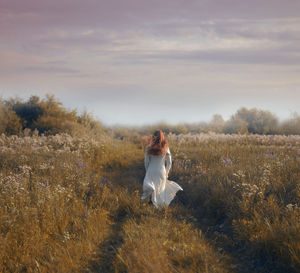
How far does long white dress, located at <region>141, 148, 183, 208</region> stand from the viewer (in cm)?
665

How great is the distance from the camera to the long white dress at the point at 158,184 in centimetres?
665

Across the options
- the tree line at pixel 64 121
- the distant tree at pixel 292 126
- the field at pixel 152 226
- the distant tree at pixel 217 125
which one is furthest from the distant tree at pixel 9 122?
the distant tree at pixel 292 126

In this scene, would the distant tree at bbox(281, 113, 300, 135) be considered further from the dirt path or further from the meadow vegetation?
the dirt path

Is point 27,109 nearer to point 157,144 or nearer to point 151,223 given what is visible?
point 157,144

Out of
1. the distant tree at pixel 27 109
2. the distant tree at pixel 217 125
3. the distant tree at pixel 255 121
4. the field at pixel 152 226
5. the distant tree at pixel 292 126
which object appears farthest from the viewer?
the distant tree at pixel 217 125

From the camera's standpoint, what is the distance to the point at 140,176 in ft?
30.1

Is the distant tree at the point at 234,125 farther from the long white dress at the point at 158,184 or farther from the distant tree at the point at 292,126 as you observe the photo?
the long white dress at the point at 158,184

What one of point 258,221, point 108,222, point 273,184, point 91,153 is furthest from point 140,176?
point 258,221

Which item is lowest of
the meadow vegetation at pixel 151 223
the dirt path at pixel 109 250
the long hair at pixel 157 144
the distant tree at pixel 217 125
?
the dirt path at pixel 109 250

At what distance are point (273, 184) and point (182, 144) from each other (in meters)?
6.92

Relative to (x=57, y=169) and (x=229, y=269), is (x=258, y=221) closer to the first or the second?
(x=229, y=269)

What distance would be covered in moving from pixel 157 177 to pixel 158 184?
0.17 m

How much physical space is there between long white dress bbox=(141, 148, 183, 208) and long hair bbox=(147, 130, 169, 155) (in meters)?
0.18

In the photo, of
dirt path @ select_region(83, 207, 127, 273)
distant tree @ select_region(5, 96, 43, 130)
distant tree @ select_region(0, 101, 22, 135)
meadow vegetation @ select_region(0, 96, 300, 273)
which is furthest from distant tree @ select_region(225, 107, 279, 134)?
dirt path @ select_region(83, 207, 127, 273)
